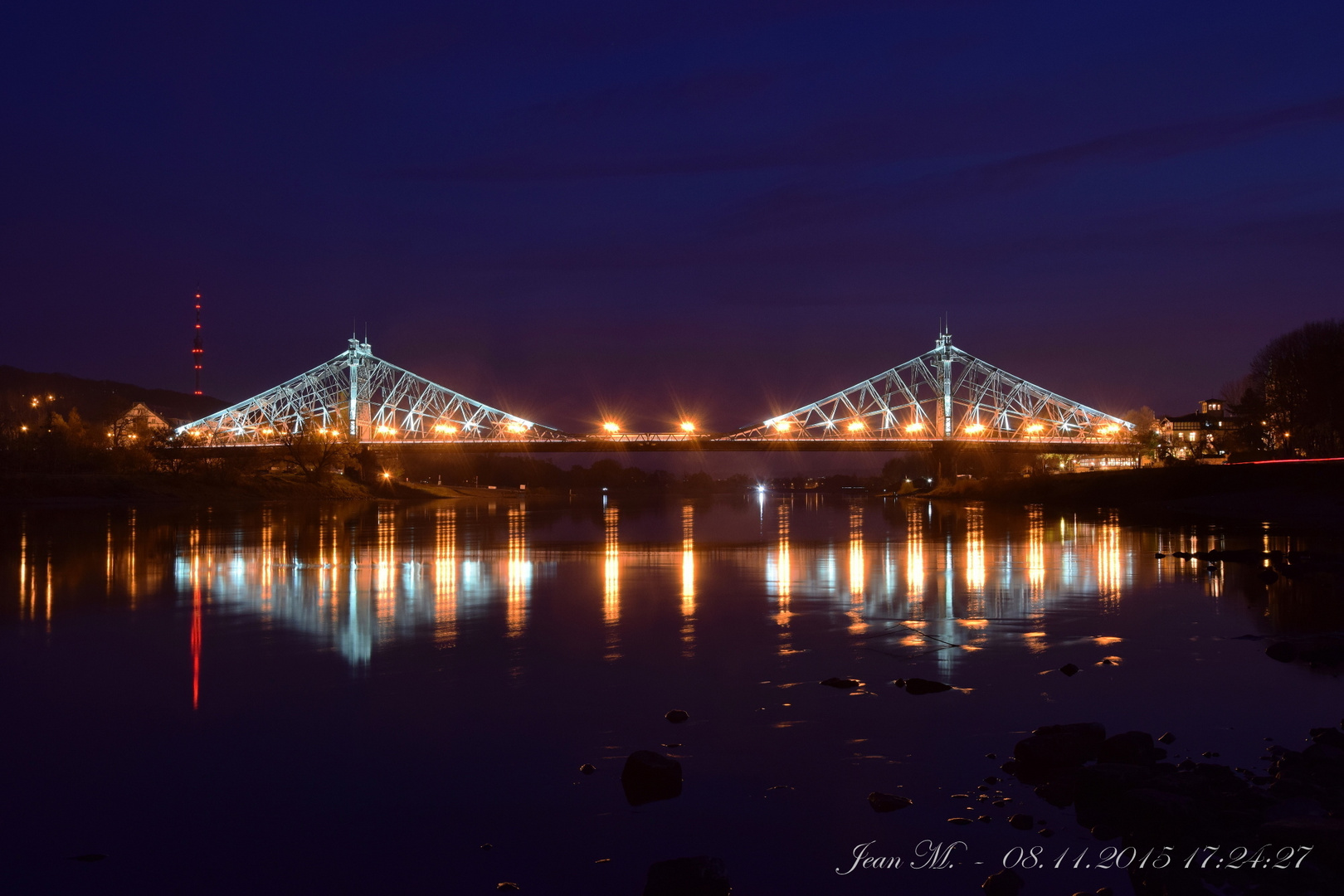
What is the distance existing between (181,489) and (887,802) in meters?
78.4

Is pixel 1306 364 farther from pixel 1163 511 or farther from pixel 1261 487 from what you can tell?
pixel 1163 511

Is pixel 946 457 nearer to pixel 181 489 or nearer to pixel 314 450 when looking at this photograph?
pixel 314 450

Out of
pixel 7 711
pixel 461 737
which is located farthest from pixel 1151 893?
pixel 7 711

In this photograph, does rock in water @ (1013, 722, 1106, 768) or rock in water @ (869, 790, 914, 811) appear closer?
rock in water @ (869, 790, 914, 811)

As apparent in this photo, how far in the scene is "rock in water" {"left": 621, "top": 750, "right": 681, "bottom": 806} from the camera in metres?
8.32

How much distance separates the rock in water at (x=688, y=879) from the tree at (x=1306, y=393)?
66887 mm

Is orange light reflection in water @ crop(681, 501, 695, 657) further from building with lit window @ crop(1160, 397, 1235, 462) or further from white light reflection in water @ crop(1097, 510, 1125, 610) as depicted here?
building with lit window @ crop(1160, 397, 1235, 462)

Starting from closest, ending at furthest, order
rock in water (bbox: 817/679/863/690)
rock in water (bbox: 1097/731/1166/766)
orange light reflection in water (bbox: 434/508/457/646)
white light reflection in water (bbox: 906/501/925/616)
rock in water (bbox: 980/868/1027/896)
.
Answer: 1. rock in water (bbox: 980/868/1027/896)
2. rock in water (bbox: 1097/731/1166/766)
3. rock in water (bbox: 817/679/863/690)
4. orange light reflection in water (bbox: 434/508/457/646)
5. white light reflection in water (bbox: 906/501/925/616)

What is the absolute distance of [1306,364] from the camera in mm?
63094

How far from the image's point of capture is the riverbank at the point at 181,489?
6688cm

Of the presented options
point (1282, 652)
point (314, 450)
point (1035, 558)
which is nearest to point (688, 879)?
point (1282, 652)

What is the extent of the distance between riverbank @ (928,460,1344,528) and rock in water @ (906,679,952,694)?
3921 cm

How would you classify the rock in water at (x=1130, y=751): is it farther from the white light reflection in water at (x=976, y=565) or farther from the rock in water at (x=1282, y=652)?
the white light reflection in water at (x=976, y=565)

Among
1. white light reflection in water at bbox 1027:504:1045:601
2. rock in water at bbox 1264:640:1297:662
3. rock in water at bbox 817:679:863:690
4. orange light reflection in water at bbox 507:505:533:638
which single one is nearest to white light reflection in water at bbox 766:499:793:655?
rock in water at bbox 817:679:863:690
